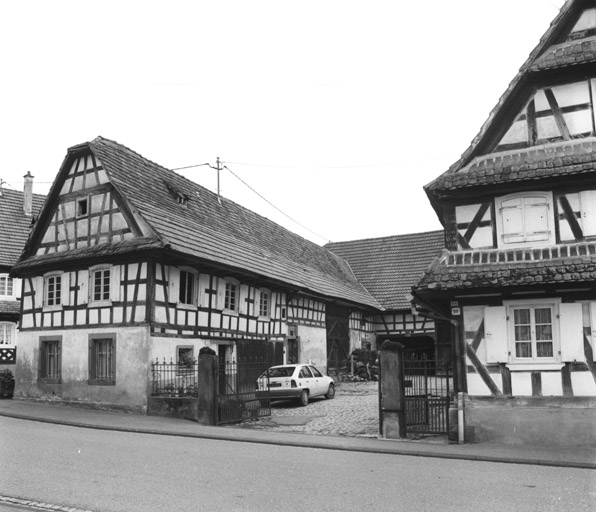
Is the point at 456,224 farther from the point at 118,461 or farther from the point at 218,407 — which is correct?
the point at 118,461

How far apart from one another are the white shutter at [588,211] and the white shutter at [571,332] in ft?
5.85

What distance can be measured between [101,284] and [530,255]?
47.7ft

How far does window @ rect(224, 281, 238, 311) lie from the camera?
26141 mm

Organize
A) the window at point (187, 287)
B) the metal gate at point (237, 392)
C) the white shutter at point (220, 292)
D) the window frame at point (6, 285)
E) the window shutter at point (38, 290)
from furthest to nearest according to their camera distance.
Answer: the window frame at point (6, 285) < the white shutter at point (220, 292) < the window shutter at point (38, 290) < the window at point (187, 287) < the metal gate at point (237, 392)

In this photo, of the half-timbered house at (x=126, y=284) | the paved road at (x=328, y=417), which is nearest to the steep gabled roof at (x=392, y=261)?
the half-timbered house at (x=126, y=284)

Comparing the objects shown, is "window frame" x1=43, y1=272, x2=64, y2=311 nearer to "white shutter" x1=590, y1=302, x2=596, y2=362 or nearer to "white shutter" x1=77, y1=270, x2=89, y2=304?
"white shutter" x1=77, y1=270, x2=89, y2=304

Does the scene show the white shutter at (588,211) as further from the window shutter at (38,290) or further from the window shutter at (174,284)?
the window shutter at (38,290)

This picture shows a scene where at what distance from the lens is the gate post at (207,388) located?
1873cm

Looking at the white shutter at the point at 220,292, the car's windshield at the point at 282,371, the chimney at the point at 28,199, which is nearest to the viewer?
the car's windshield at the point at 282,371

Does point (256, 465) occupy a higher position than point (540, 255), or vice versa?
point (540, 255)

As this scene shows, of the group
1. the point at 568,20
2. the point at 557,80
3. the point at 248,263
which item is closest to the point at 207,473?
the point at 557,80

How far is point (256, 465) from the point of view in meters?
11.8

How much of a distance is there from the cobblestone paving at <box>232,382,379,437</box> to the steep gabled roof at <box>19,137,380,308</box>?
5.74 metres

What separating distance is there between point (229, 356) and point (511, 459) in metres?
14.9
